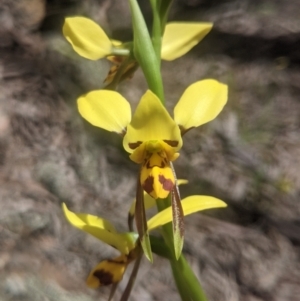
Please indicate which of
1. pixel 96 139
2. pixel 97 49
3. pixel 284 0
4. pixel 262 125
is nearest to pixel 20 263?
pixel 96 139

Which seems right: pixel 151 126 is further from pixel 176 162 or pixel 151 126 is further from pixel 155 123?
pixel 176 162

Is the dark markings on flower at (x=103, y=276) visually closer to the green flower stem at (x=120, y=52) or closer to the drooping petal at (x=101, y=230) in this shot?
the drooping petal at (x=101, y=230)

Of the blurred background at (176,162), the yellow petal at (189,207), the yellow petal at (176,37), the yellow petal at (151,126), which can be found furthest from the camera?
the blurred background at (176,162)

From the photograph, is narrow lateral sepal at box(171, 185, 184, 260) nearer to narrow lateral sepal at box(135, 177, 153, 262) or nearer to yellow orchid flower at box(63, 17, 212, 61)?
narrow lateral sepal at box(135, 177, 153, 262)

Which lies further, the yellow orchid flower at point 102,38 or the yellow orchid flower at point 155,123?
the yellow orchid flower at point 102,38

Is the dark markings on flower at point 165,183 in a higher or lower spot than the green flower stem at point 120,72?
lower

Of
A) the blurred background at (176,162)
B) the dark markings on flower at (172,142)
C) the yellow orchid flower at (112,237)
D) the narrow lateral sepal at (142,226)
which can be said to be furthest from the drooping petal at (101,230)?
the blurred background at (176,162)

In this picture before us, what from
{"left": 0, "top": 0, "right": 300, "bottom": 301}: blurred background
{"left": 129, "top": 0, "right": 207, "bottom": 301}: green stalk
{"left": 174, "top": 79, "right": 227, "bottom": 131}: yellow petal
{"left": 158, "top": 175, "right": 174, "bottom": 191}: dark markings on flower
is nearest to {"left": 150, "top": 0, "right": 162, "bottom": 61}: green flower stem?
{"left": 129, "top": 0, "right": 207, "bottom": 301}: green stalk
